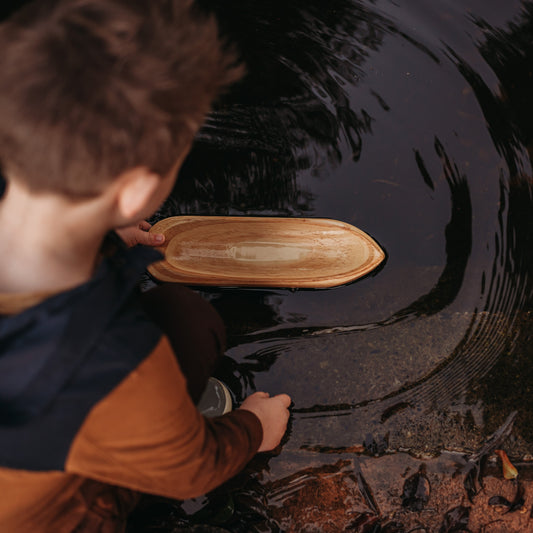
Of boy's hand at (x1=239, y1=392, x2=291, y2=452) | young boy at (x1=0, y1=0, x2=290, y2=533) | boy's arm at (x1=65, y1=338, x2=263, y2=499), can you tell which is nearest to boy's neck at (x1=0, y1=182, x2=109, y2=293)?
young boy at (x1=0, y1=0, x2=290, y2=533)

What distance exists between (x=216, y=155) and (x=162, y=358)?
107 cm

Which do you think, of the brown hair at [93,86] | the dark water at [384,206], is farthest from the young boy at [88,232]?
the dark water at [384,206]

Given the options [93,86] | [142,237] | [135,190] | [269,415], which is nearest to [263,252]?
[142,237]

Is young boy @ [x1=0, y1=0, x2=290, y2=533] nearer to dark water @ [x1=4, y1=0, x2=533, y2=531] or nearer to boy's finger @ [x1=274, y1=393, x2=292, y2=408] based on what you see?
boy's finger @ [x1=274, y1=393, x2=292, y2=408]

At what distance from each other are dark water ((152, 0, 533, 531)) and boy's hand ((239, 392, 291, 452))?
0.09 m

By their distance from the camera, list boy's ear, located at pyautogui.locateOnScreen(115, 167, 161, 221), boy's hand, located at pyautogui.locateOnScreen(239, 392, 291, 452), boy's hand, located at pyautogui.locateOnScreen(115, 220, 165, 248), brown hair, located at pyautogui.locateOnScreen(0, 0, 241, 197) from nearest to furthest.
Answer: brown hair, located at pyautogui.locateOnScreen(0, 0, 241, 197) < boy's ear, located at pyautogui.locateOnScreen(115, 167, 161, 221) < boy's hand, located at pyautogui.locateOnScreen(239, 392, 291, 452) < boy's hand, located at pyautogui.locateOnScreen(115, 220, 165, 248)

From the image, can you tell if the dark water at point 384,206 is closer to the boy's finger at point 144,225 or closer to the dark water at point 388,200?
the dark water at point 388,200

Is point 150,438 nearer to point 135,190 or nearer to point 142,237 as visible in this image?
point 135,190

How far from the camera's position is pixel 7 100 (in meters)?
0.70

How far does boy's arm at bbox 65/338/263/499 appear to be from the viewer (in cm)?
77

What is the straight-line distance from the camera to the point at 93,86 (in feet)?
2.26

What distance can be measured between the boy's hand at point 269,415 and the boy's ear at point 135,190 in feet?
2.43

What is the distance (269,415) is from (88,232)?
2.56 ft

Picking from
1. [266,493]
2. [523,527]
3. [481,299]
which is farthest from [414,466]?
[481,299]
